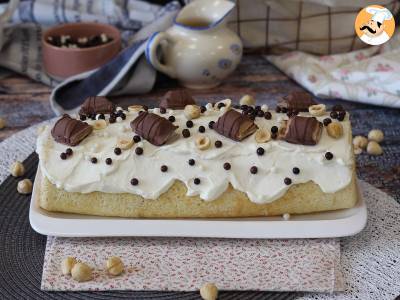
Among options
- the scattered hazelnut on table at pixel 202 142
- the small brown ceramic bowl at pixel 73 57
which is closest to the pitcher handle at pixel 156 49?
the small brown ceramic bowl at pixel 73 57

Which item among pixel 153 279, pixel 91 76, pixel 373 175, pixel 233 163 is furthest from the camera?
pixel 91 76

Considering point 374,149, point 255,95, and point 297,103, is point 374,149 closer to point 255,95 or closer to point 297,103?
point 297,103

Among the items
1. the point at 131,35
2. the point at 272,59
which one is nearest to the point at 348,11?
the point at 272,59

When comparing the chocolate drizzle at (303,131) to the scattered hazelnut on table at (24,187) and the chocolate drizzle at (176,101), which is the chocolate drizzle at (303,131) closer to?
the chocolate drizzle at (176,101)

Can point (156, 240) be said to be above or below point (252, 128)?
below

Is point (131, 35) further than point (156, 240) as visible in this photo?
Yes

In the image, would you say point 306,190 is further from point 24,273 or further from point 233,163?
point 24,273

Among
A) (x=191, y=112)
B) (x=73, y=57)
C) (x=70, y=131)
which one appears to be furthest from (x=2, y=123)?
(x=191, y=112)
